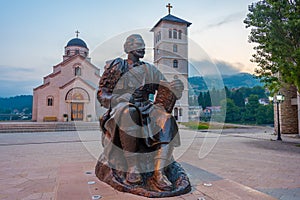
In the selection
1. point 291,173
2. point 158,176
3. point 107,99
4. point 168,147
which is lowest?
point 291,173

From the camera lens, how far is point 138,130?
281cm

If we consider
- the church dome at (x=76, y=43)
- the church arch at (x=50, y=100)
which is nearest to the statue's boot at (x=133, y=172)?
the church arch at (x=50, y=100)

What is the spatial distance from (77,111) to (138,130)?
2438cm

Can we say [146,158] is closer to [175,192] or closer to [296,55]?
[175,192]

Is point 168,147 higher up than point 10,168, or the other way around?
point 168,147

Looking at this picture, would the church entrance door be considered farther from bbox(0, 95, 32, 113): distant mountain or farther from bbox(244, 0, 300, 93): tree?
bbox(0, 95, 32, 113): distant mountain

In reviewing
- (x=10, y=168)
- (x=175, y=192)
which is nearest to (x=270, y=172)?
(x=175, y=192)

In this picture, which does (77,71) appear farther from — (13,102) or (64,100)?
(13,102)

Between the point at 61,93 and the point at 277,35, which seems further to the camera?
the point at 61,93

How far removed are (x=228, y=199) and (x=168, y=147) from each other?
846 millimetres

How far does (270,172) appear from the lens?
16.2 feet

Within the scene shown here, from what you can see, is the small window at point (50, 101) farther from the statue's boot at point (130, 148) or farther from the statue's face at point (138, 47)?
the statue's boot at point (130, 148)

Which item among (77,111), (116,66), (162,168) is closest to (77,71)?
(77,111)

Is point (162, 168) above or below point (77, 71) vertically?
below
